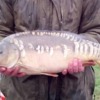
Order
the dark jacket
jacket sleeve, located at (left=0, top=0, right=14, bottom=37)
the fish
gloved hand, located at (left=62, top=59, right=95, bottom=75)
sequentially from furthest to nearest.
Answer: jacket sleeve, located at (left=0, top=0, right=14, bottom=37) → the dark jacket → gloved hand, located at (left=62, top=59, right=95, bottom=75) → the fish

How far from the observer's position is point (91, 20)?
163 inches

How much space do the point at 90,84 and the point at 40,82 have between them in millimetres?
437

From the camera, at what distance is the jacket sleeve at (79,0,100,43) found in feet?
13.5

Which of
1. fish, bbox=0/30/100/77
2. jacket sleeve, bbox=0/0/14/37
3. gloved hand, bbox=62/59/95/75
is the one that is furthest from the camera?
jacket sleeve, bbox=0/0/14/37

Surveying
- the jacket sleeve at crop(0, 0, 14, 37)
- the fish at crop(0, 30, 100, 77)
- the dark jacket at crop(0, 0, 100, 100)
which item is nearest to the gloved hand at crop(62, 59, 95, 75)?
the fish at crop(0, 30, 100, 77)

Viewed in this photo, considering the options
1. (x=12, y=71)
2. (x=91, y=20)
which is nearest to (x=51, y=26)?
(x=91, y=20)

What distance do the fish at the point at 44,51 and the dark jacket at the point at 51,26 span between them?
18cm

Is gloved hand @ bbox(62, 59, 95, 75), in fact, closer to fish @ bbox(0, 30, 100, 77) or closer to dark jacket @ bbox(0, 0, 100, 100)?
fish @ bbox(0, 30, 100, 77)

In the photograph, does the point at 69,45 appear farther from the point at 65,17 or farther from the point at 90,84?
the point at 90,84

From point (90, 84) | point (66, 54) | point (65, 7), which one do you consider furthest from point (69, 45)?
point (90, 84)

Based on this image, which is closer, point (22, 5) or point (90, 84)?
point (22, 5)

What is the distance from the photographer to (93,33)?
415 centimetres

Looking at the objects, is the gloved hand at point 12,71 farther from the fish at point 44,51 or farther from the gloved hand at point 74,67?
the gloved hand at point 74,67

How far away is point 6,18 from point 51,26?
36 centimetres
